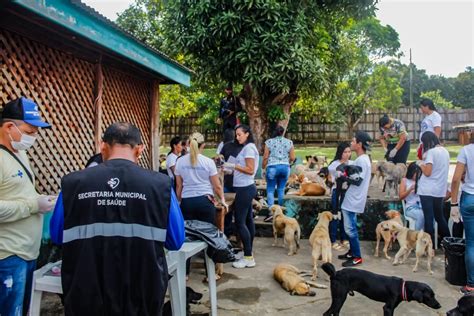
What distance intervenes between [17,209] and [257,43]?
8246mm

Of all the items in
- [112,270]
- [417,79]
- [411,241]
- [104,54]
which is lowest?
[411,241]

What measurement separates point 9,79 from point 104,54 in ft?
5.47

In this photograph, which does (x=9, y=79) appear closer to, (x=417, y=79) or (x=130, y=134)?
(x=130, y=134)

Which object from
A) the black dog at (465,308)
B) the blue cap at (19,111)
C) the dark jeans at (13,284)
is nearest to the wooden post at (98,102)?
the blue cap at (19,111)

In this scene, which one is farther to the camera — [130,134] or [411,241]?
[411,241]

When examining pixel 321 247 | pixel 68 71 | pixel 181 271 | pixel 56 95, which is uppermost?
pixel 68 71

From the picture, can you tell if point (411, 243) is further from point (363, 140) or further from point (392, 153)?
point (392, 153)

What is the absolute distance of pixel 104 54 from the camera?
5.87 metres

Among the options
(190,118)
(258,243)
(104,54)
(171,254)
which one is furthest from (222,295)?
(190,118)

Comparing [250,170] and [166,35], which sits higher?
[166,35]

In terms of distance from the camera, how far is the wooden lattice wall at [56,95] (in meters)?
4.53

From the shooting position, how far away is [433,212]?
19.1ft

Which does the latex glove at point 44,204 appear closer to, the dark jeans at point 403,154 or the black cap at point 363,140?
the black cap at point 363,140

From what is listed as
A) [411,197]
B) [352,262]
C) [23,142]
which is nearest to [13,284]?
[23,142]
